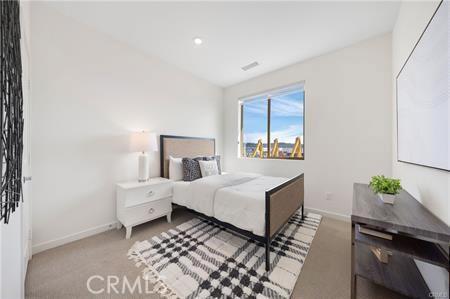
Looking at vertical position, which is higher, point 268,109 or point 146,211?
point 268,109

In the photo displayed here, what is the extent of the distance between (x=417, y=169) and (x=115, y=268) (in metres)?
2.86

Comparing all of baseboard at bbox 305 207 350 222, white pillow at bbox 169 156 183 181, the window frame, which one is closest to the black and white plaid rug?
baseboard at bbox 305 207 350 222

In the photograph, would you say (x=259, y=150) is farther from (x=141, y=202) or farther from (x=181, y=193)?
(x=141, y=202)

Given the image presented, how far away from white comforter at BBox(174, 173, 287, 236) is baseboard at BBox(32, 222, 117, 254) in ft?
3.59

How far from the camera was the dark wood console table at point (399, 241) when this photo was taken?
925 mm

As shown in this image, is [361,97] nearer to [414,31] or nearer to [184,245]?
[414,31]

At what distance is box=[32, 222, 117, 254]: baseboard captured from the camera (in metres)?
1.83

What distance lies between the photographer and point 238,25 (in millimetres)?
2162

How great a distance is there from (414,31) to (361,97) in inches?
43.8

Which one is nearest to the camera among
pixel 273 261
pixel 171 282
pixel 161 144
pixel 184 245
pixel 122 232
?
pixel 171 282

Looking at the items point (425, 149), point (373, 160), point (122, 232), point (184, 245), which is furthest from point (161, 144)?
point (373, 160)

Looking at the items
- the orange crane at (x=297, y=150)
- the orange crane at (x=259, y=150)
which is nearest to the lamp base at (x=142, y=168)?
the orange crane at (x=259, y=150)

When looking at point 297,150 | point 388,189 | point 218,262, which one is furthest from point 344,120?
point 218,262

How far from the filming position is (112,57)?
240 centimetres
